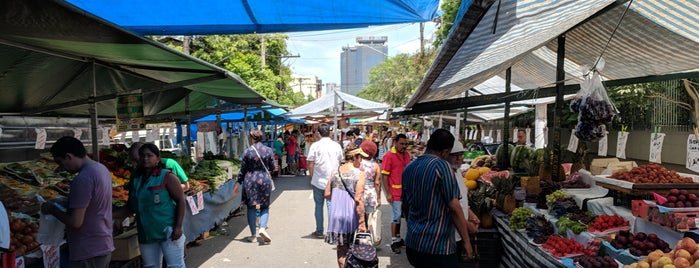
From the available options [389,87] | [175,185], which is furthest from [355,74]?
[175,185]

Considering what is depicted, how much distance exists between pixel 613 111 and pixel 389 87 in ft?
121

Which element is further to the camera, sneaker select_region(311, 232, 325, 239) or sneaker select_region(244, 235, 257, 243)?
sneaker select_region(311, 232, 325, 239)

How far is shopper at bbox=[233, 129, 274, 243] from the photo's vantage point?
7.57m

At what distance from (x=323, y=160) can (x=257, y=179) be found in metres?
1.12

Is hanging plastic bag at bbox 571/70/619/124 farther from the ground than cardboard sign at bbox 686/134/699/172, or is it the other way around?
hanging plastic bag at bbox 571/70/619/124

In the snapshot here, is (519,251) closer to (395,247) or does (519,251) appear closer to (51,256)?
(395,247)

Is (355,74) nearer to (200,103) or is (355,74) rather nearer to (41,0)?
(200,103)

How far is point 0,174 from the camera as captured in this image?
638cm

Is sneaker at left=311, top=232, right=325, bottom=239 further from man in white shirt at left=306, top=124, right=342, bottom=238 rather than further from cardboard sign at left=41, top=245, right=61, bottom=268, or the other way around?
cardboard sign at left=41, top=245, right=61, bottom=268

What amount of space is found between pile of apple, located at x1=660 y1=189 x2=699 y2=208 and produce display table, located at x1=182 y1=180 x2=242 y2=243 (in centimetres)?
579

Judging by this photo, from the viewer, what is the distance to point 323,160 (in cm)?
764

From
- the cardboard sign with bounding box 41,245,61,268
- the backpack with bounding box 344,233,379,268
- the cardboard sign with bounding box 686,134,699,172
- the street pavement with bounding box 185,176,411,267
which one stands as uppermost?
the cardboard sign with bounding box 686,134,699,172

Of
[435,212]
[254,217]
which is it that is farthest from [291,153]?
[435,212]

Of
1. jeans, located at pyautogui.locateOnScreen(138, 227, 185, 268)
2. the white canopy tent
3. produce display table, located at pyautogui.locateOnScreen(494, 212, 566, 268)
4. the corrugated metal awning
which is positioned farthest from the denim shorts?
the white canopy tent
